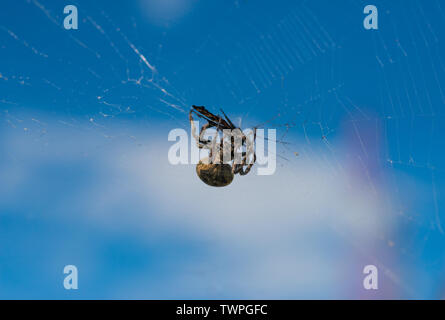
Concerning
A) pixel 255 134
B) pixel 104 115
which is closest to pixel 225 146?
pixel 255 134

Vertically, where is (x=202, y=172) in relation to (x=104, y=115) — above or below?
below

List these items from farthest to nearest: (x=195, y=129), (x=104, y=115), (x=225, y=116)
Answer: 1. (x=104, y=115)
2. (x=195, y=129)
3. (x=225, y=116)

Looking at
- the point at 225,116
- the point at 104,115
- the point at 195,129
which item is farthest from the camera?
the point at 104,115

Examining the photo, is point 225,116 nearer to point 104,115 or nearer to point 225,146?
point 225,146
